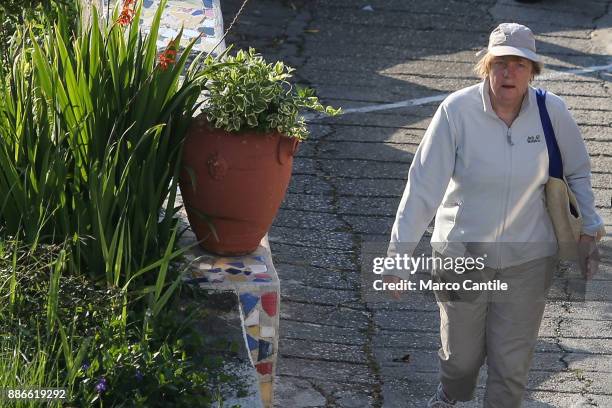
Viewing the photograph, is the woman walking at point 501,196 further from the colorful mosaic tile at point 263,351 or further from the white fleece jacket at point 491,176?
the colorful mosaic tile at point 263,351

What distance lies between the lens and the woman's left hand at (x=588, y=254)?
459 centimetres

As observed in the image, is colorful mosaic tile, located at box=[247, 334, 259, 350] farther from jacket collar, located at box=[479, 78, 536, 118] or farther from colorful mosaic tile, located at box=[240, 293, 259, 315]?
jacket collar, located at box=[479, 78, 536, 118]

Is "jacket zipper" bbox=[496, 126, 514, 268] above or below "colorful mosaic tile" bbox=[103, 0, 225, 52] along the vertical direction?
below

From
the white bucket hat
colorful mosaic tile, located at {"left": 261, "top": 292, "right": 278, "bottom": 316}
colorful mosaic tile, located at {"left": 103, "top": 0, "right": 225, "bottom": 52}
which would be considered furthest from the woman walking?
colorful mosaic tile, located at {"left": 103, "top": 0, "right": 225, "bottom": 52}

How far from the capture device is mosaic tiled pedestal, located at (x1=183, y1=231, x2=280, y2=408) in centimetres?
481

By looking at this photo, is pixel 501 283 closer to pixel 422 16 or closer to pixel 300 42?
pixel 300 42

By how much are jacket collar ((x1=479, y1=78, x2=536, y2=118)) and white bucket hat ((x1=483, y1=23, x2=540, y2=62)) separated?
0.43ft

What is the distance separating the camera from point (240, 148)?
479 centimetres

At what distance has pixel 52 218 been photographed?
4.57 metres

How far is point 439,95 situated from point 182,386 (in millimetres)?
5628

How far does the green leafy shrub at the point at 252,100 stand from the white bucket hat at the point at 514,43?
0.78 m

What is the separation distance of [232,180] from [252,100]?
325mm

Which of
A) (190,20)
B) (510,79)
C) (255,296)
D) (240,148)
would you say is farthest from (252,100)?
(190,20)

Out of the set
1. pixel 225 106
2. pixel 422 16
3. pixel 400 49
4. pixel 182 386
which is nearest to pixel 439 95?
pixel 400 49
